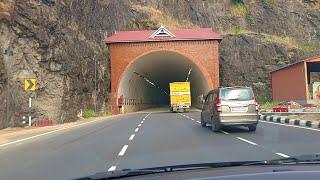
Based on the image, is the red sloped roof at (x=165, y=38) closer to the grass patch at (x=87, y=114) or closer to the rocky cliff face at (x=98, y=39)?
the rocky cliff face at (x=98, y=39)

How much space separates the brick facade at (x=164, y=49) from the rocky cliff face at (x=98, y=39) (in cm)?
151

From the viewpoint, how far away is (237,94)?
60.9 ft

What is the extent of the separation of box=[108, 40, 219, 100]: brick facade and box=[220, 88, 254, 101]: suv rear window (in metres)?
31.3

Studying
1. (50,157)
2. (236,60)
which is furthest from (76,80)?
(50,157)

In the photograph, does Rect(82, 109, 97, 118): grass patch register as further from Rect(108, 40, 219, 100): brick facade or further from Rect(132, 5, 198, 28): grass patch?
Rect(132, 5, 198, 28): grass patch

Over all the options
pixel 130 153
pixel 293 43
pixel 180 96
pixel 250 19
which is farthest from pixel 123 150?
pixel 250 19

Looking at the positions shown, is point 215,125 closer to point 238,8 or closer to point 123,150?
point 123,150

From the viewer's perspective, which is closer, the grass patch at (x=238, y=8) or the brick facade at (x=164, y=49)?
the brick facade at (x=164, y=49)

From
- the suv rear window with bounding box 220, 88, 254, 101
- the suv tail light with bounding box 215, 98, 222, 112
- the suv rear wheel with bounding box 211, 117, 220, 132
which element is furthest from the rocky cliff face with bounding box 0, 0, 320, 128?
the suv rear window with bounding box 220, 88, 254, 101

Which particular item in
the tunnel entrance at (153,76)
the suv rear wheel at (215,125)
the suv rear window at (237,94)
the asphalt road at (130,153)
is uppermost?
the tunnel entrance at (153,76)

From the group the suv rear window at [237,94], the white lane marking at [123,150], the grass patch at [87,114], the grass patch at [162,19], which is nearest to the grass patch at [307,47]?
the grass patch at [162,19]

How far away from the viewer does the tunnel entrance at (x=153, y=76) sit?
2052 inches

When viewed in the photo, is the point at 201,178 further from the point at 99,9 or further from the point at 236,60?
the point at 236,60

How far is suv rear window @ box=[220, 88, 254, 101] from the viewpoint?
18422 mm
